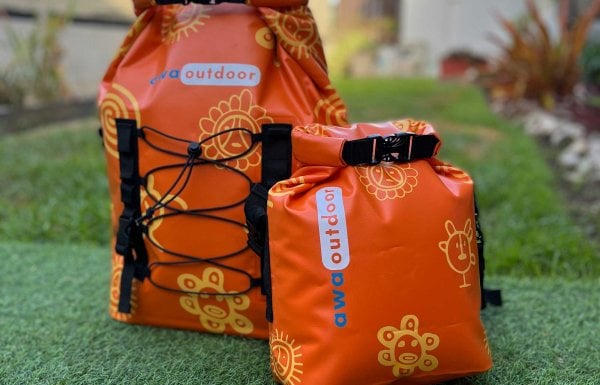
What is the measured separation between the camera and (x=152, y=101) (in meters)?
1.33

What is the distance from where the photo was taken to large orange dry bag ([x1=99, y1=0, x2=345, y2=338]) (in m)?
1.30

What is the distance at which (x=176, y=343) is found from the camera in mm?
1366

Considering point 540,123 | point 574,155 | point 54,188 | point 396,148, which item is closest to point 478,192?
point 574,155

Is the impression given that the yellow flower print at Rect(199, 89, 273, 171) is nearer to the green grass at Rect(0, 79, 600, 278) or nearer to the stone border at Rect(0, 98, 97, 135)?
the green grass at Rect(0, 79, 600, 278)

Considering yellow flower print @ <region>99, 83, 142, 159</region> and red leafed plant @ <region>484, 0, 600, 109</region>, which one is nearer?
yellow flower print @ <region>99, 83, 142, 159</region>

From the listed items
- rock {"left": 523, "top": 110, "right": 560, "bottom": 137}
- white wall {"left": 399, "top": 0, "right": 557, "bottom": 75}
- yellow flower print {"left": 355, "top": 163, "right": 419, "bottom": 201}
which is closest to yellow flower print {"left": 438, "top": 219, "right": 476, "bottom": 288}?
yellow flower print {"left": 355, "top": 163, "right": 419, "bottom": 201}

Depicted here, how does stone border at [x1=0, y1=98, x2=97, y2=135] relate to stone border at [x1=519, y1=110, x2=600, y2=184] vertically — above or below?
below

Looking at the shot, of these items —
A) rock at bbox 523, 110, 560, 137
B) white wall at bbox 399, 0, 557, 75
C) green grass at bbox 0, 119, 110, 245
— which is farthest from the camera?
white wall at bbox 399, 0, 557, 75

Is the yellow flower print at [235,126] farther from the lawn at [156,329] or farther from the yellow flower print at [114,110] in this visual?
the lawn at [156,329]

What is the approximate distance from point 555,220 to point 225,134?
1585 millimetres

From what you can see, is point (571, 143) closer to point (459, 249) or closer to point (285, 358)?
point (459, 249)

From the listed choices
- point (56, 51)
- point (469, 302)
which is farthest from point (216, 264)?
point (56, 51)

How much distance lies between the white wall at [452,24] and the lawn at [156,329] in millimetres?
6864

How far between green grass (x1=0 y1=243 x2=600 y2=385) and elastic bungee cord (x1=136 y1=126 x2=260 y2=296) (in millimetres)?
143
